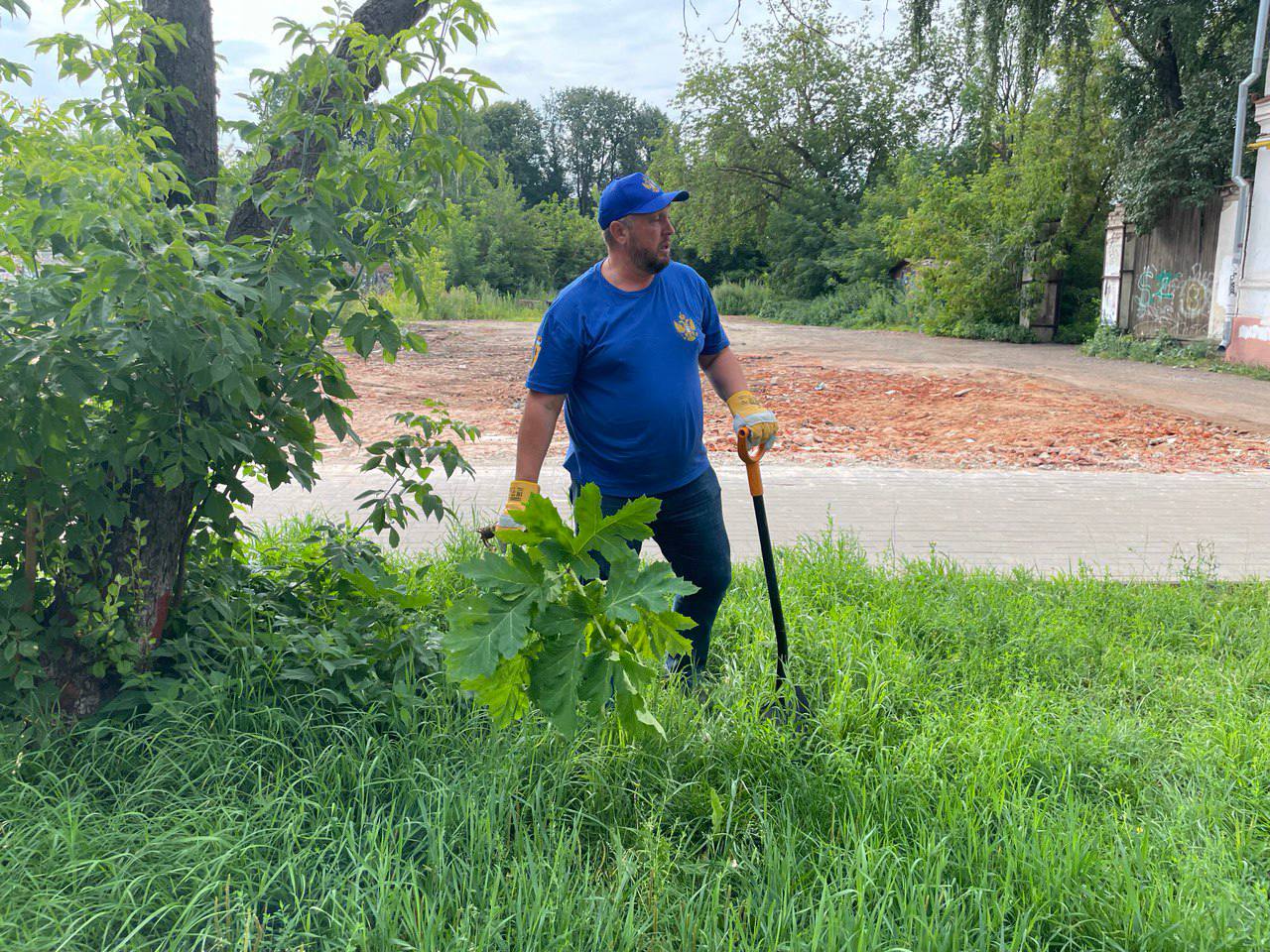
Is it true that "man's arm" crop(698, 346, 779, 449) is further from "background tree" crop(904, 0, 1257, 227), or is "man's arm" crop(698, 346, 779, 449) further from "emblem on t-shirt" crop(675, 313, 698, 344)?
"background tree" crop(904, 0, 1257, 227)

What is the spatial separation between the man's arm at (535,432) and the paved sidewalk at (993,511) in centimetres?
242

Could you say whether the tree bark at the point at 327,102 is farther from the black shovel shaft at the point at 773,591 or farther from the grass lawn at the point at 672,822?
the black shovel shaft at the point at 773,591

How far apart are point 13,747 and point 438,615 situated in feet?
5.11

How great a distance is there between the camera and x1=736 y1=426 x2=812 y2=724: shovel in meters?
3.26

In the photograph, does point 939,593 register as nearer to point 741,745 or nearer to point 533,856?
point 741,745

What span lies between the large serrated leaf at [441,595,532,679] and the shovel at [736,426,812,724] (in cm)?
125

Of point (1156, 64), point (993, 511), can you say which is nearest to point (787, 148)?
point (1156, 64)

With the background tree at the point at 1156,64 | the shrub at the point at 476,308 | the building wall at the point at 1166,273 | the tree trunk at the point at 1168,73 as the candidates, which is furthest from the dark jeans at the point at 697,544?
the shrub at the point at 476,308

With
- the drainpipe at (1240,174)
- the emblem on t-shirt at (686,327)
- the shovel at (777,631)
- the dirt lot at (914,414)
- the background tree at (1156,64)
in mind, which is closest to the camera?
the shovel at (777,631)

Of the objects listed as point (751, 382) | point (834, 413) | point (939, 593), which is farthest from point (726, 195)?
point (939, 593)

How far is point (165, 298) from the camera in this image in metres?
2.40

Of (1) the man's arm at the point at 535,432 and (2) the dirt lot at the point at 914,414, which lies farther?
(2) the dirt lot at the point at 914,414

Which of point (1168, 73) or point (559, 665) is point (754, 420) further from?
point (1168, 73)

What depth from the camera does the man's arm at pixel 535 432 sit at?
3412 millimetres
